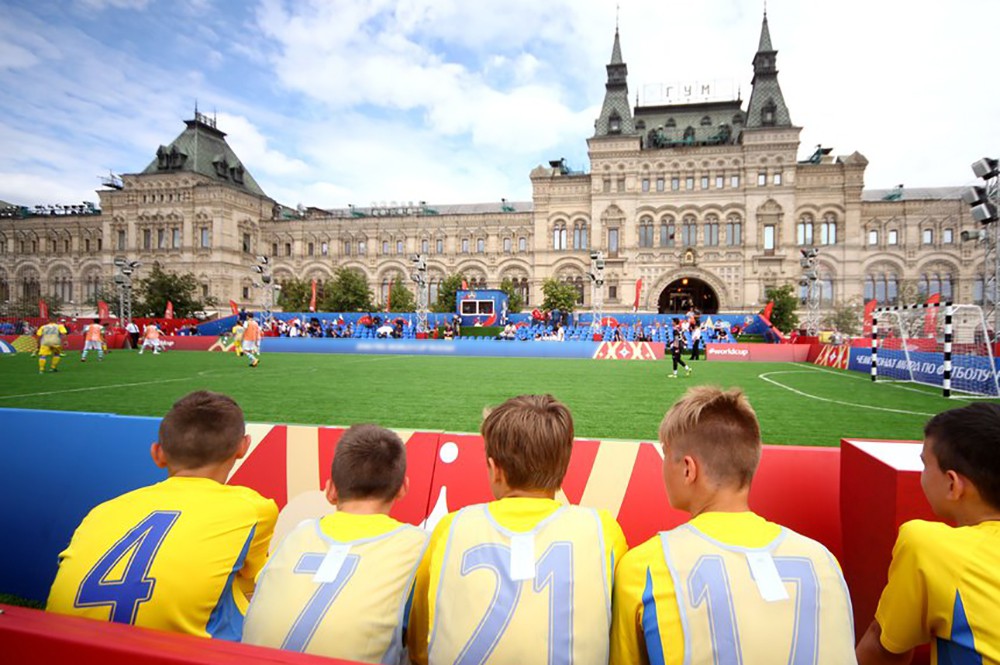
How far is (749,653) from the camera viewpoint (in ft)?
4.92

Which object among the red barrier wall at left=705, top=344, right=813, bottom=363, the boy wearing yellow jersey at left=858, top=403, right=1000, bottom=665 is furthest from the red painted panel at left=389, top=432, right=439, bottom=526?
the red barrier wall at left=705, top=344, right=813, bottom=363

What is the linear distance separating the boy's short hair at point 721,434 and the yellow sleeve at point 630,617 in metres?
0.47

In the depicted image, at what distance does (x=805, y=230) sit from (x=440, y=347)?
40.6 m

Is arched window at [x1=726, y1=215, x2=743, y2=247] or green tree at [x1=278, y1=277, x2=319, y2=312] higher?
arched window at [x1=726, y1=215, x2=743, y2=247]

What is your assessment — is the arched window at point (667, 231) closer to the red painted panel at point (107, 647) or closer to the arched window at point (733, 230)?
the arched window at point (733, 230)

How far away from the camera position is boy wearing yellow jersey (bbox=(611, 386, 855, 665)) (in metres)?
1.53

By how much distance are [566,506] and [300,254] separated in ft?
211

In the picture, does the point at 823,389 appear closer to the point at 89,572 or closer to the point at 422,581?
the point at 422,581

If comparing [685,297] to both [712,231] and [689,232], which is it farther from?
[712,231]

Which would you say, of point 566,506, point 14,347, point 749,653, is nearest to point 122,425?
point 566,506

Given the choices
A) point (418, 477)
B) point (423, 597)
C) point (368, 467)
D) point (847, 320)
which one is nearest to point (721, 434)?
point (423, 597)

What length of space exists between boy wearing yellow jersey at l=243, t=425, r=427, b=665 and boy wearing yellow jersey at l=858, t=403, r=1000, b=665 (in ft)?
5.96

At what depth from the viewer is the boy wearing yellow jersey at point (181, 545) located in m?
1.84

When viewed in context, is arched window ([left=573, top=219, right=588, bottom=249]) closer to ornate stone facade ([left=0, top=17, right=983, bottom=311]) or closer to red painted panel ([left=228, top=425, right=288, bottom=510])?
ornate stone facade ([left=0, top=17, right=983, bottom=311])
